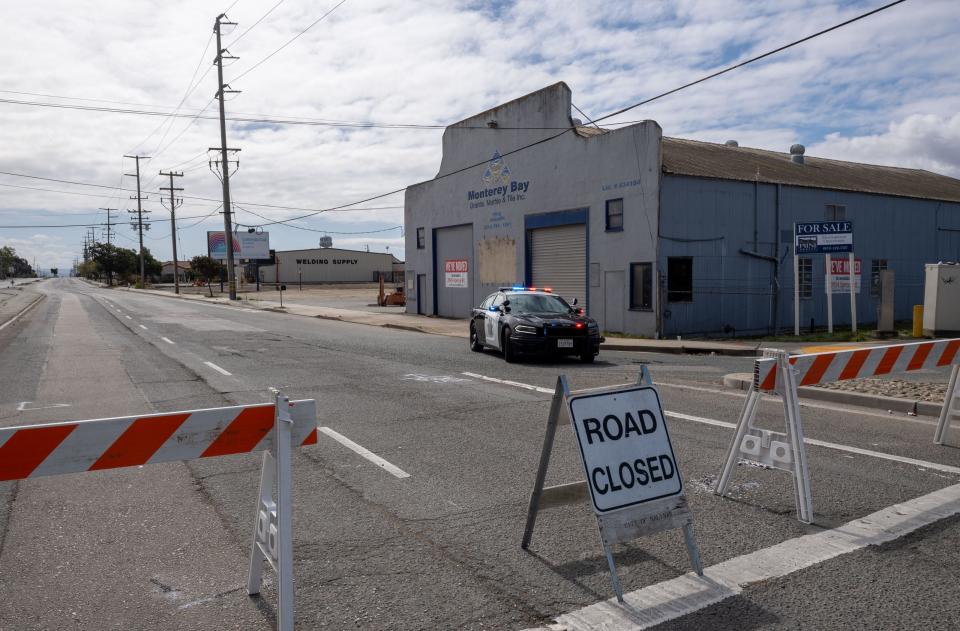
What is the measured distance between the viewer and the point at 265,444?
3.54 meters

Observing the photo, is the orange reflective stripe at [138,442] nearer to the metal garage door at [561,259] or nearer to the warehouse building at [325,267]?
the metal garage door at [561,259]

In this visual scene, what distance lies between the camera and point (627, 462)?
13.8 feet

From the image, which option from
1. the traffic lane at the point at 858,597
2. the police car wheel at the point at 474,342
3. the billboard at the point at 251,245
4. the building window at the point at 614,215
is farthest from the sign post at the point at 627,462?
the billboard at the point at 251,245

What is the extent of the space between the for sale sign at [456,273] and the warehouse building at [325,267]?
241 ft

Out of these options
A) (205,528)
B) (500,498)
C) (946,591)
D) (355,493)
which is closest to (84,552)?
(205,528)

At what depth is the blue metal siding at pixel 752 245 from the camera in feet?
69.7

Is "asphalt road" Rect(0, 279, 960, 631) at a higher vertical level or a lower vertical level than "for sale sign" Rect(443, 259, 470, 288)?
lower

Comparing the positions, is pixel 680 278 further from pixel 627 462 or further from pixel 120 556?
pixel 120 556

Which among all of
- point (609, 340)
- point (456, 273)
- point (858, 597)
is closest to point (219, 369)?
point (609, 340)

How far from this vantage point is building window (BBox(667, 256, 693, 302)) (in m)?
21.2

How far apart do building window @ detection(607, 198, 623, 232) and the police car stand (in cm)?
676

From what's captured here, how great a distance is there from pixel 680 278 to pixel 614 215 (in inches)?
109

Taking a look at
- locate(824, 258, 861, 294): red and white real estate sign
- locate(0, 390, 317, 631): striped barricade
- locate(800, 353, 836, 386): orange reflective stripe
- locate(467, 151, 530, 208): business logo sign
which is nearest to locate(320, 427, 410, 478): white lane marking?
locate(0, 390, 317, 631): striped barricade

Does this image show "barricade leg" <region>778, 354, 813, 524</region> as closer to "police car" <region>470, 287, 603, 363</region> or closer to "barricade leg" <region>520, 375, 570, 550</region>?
"barricade leg" <region>520, 375, 570, 550</region>
